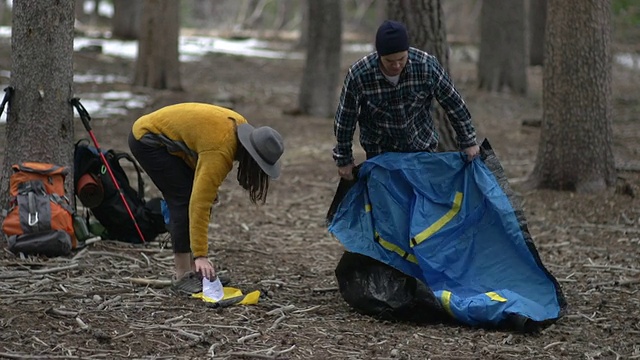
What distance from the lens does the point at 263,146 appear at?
516 centimetres

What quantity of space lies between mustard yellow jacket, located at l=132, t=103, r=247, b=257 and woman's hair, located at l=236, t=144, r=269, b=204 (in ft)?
0.18

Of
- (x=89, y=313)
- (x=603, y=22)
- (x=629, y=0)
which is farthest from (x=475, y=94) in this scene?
(x=89, y=313)

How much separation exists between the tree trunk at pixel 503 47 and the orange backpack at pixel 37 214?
13.0 meters

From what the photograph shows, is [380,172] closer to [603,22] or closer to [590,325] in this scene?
[590,325]

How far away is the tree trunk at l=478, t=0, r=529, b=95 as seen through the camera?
17922mm

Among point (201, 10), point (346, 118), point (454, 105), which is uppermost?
point (454, 105)

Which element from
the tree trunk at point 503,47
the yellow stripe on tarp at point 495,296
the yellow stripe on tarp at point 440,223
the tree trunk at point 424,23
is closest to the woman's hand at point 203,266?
the yellow stripe on tarp at point 440,223

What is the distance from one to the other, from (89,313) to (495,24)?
1425 cm

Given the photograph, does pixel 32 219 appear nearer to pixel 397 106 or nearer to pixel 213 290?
pixel 213 290

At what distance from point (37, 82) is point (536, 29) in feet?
56.6

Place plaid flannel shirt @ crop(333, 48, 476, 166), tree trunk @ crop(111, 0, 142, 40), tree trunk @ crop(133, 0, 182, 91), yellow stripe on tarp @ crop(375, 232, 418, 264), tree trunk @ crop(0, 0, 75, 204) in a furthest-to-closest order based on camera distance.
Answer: tree trunk @ crop(111, 0, 142, 40) → tree trunk @ crop(133, 0, 182, 91) → tree trunk @ crop(0, 0, 75, 204) → yellow stripe on tarp @ crop(375, 232, 418, 264) → plaid flannel shirt @ crop(333, 48, 476, 166)

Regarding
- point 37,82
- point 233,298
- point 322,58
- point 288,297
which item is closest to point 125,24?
point 322,58

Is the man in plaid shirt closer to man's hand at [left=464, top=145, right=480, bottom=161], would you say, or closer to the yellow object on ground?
man's hand at [left=464, top=145, right=480, bottom=161]

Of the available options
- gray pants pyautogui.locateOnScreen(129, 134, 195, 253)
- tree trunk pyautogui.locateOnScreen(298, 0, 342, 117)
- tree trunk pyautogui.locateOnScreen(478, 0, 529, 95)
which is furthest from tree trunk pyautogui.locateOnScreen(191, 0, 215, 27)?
gray pants pyautogui.locateOnScreen(129, 134, 195, 253)
